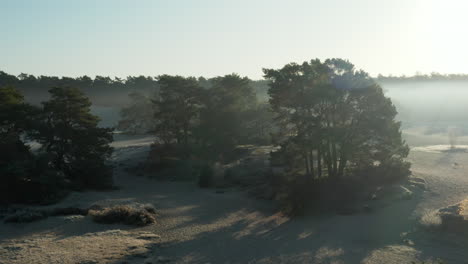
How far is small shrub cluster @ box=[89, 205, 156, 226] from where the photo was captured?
21.3 m

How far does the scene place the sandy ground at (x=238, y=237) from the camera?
16031 mm

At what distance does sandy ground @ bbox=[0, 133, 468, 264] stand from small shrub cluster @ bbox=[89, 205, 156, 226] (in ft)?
2.04

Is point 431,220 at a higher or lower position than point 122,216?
lower

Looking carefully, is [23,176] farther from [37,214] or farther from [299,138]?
[299,138]

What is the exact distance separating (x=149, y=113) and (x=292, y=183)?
4928cm

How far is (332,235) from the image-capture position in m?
19.6

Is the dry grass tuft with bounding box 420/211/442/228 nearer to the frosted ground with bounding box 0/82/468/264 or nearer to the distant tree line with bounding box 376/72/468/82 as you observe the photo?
the frosted ground with bounding box 0/82/468/264

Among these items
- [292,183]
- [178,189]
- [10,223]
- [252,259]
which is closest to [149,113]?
[178,189]

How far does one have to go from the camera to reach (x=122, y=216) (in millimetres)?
21828

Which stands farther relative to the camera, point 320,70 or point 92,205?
point 320,70

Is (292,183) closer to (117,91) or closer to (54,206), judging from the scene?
(54,206)

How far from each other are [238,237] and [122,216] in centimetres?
696

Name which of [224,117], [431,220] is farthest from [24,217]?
[224,117]

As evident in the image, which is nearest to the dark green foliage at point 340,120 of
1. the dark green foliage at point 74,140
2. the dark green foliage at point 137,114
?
the dark green foliage at point 74,140
